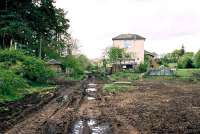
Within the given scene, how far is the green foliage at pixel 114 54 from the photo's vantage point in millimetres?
88125

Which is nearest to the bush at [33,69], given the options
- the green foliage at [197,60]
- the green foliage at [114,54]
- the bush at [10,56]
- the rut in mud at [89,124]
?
the bush at [10,56]

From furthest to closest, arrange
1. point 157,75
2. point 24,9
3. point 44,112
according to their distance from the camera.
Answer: point 157,75 < point 24,9 < point 44,112

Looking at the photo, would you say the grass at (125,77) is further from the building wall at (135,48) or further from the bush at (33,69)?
the building wall at (135,48)

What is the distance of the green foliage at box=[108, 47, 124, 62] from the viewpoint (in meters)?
88.1

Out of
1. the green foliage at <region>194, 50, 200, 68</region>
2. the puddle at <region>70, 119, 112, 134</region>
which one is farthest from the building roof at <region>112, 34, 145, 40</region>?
the puddle at <region>70, 119, 112, 134</region>

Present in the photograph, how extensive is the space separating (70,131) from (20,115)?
472 cm

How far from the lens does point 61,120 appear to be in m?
15.3

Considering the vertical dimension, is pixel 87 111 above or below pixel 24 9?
below

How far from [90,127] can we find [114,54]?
247ft

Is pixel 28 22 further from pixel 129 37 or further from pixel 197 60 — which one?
pixel 129 37

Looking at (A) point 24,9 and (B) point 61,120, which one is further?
(A) point 24,9

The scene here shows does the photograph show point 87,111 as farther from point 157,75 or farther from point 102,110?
point 157,75

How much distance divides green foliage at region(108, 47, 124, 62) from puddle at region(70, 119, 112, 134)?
240ft

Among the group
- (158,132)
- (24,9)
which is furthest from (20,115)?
(24,9)
